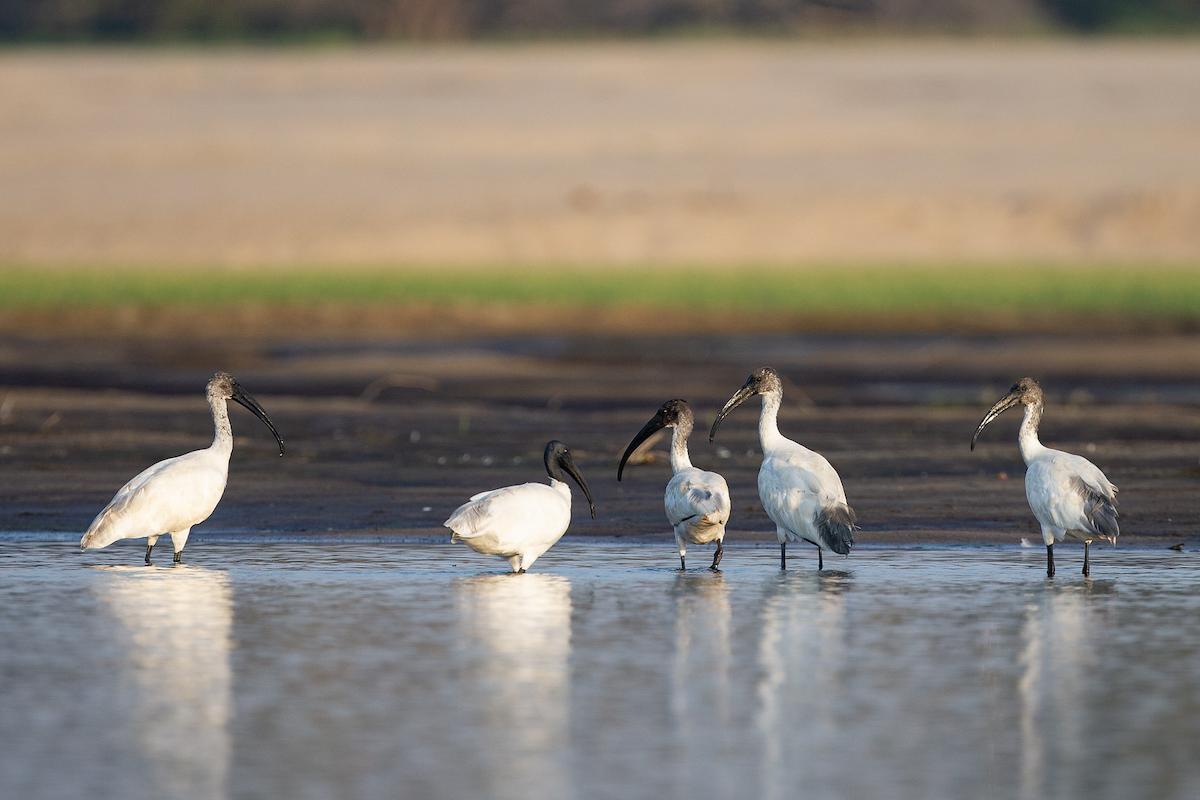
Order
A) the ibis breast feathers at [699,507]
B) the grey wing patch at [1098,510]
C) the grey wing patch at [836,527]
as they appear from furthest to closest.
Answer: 1. the ibis breast feathers at [699,507]
2. the grey wing patch at [836,527]
3. the grey wing patch at [1098,510]

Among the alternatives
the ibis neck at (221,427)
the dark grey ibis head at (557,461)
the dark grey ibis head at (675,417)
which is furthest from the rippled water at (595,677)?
the dark grey ibis head at (675,417)

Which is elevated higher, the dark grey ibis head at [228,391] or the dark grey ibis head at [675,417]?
the dark grey ibis head at [228,391]

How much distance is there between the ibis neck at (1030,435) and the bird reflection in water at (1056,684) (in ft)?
3.46

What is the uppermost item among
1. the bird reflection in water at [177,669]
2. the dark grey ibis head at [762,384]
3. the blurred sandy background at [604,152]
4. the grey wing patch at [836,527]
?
the blurred sandy background at [604,152]

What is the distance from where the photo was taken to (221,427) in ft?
41.3

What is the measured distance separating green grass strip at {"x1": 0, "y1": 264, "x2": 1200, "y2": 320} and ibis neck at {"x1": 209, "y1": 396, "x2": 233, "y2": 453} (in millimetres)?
21895

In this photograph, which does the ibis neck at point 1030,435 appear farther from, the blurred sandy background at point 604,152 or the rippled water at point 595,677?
the blurred sandy background at point 604,152

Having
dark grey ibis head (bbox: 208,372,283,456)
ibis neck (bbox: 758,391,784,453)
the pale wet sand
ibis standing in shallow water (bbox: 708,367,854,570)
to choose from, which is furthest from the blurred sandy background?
ibis standing in shallow water (bbox: 708,367,854,570)

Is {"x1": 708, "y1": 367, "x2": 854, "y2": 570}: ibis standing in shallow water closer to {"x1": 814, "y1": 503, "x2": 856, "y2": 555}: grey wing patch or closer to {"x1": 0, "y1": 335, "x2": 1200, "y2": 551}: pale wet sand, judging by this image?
{"x1": 814, "y1": 503, "x2": 856, "y2": 555}: grey wing patch

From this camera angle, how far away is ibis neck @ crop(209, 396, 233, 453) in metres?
12.3

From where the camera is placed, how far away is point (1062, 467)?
1134cm

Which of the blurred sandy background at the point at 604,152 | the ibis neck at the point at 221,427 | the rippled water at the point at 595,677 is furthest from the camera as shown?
the blurred sandy background at the point at 604,152

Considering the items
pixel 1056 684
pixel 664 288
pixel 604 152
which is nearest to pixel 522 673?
pixel 1056 684

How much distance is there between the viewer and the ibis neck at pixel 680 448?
40.8 ft
